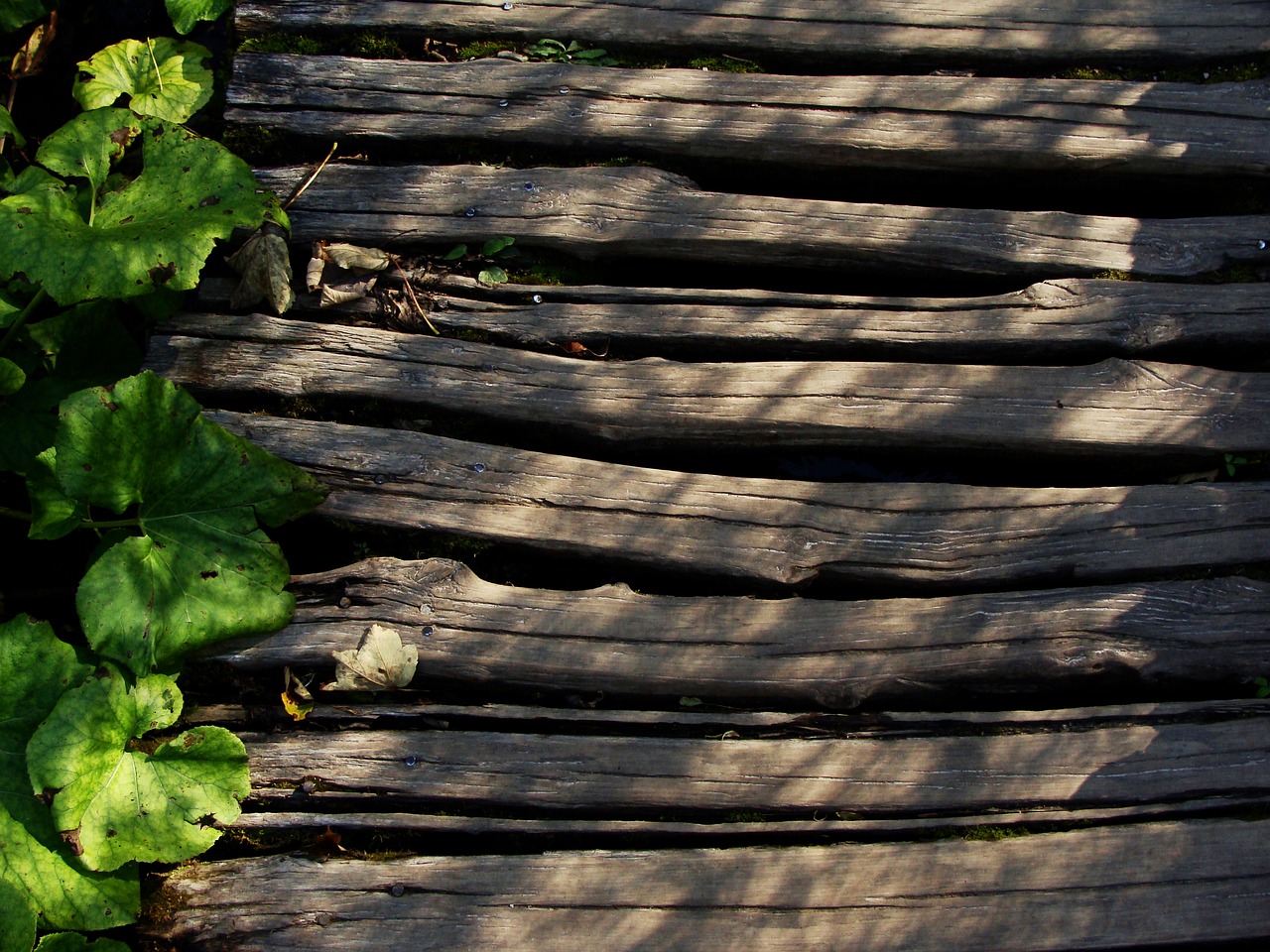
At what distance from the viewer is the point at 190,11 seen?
3.05 meters

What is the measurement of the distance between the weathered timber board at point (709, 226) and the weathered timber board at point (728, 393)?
1.14 ft

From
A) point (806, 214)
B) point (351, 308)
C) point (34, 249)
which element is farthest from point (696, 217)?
point (34, 249)

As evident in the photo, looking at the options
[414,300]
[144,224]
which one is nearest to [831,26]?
[414,300]

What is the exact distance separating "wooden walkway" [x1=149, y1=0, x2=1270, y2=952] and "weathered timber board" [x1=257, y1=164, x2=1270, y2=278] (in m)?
0.01

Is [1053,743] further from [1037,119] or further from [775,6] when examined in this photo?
[775,6]

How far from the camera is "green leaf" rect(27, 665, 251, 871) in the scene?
2152mm

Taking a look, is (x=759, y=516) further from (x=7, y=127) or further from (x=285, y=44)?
(x=7, y=127)

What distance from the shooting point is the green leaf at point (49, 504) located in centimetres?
236

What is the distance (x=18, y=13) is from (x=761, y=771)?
311 cm

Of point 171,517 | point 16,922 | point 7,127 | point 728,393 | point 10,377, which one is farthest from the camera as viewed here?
point 7,127

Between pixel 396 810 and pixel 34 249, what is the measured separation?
159 centimetres

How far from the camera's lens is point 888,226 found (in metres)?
2.87

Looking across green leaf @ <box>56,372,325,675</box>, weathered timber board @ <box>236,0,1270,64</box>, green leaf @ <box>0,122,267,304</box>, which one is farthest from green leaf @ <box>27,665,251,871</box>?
weathered timber board @ <box>236,0,1270,64</box>

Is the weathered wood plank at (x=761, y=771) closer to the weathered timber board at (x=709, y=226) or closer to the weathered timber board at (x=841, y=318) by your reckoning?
the weathered timber board at (x=841, y=318)
